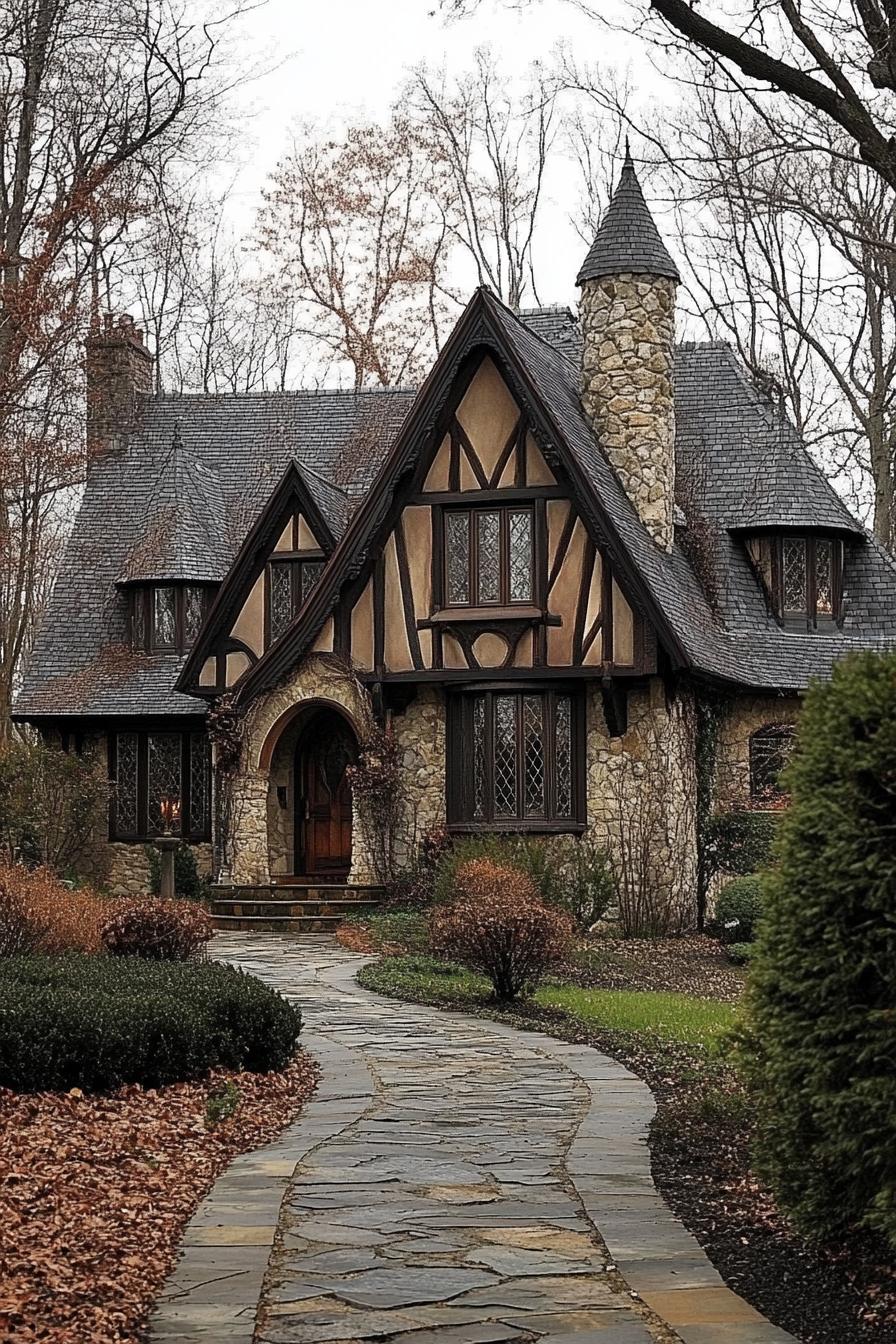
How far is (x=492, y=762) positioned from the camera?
2053 cm

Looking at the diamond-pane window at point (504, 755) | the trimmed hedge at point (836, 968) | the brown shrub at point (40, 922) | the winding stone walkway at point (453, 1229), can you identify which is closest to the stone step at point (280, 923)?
the diamond-pane window at point (504, 755)

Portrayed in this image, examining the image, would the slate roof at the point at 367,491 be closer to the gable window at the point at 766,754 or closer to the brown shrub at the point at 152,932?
the gable window at the point at 766,754

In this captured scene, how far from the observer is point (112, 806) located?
24562mm

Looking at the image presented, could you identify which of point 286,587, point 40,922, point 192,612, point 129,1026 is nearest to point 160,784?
point 192,612

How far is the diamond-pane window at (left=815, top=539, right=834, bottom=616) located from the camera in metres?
23.3

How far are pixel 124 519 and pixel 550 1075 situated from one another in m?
18.7

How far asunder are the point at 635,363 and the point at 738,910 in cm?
713

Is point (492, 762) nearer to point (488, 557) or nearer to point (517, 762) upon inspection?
point (517, 762)

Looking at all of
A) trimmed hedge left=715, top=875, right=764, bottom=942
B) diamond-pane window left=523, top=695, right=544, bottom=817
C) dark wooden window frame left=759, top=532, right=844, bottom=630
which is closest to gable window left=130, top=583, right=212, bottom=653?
diamond-pane window left=523, top=695, right=544, bottom=817

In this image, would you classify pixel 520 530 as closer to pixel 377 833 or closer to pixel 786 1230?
pixel 377 833

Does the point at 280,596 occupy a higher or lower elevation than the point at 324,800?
higher

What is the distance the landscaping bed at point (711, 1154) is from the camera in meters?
5.22

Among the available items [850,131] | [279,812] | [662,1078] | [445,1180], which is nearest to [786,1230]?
[445,1180]

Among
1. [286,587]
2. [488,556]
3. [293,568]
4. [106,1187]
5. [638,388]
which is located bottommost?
[106,1187]
